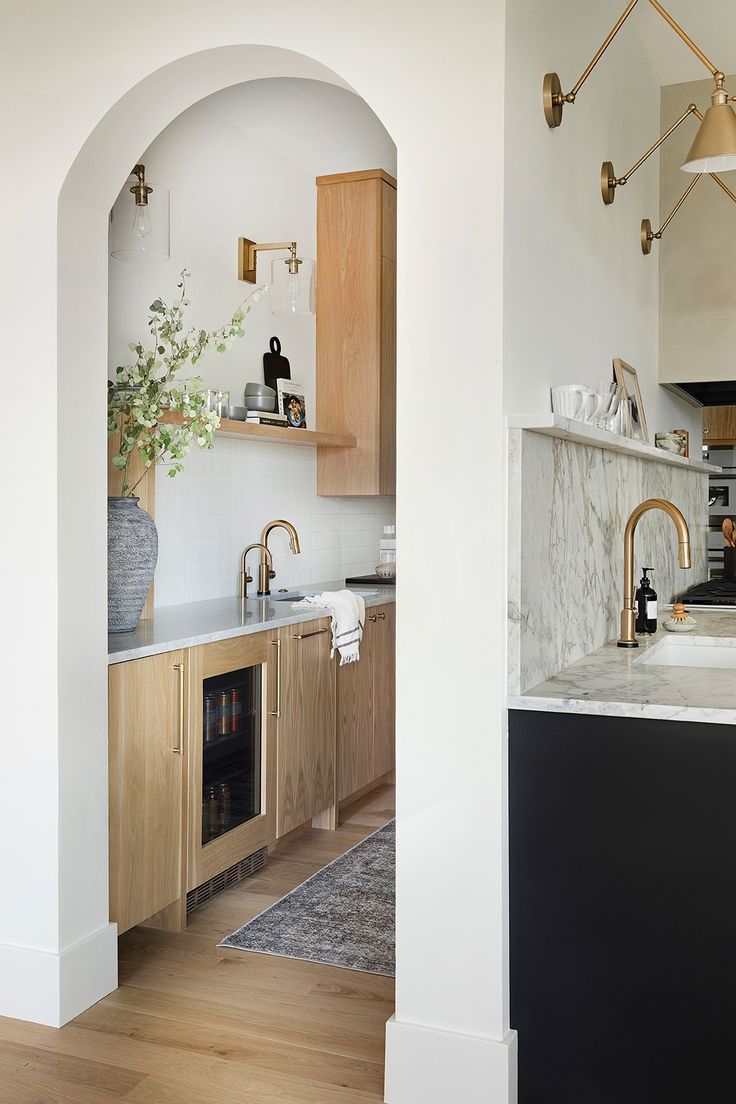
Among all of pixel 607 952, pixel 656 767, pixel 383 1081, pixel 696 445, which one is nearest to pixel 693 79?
pixel 696 445

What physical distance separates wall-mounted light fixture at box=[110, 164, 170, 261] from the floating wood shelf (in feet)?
1.92

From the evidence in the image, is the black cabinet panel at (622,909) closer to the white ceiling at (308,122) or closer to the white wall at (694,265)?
the white wall at (694,265)

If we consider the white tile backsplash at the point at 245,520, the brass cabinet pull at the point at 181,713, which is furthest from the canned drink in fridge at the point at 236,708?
the white tile backsplash at the point at 245,520

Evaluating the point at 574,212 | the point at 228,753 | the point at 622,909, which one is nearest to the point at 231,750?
the point at 228,753

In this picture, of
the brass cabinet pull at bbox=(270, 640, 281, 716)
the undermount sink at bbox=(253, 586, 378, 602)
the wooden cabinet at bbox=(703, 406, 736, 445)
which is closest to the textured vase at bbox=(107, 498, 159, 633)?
the brass cabinet pull at bbox=(270, 640, 281, 716)

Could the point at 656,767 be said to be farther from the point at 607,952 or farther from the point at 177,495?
the point at 177,495

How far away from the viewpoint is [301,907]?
326 cm

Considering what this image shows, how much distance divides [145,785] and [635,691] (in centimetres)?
141

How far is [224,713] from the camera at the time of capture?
3219mm

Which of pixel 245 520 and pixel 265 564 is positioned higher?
pixel 245 520

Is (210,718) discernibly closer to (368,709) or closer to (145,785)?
(145,785)

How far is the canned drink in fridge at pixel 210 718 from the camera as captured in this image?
10.2ft

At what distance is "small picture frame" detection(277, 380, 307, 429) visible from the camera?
4.45 m

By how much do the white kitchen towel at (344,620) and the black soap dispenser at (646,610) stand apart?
1.17m
